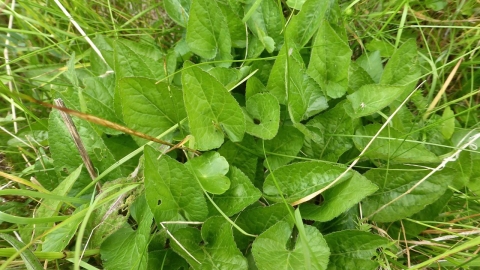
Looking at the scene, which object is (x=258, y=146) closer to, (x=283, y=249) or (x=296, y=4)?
(x=283, y=249)

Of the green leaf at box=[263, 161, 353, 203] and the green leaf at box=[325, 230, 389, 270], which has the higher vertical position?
the green leaf at box=[263, 161, 353, 203]

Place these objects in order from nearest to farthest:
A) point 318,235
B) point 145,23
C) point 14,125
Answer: point 318,235 → point 14,125 → point 145,23

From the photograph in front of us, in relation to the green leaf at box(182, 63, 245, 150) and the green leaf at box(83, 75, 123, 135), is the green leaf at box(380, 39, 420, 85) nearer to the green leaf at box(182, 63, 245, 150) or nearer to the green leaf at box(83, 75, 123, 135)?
the green leaf at box(182, 63, 245, 150)

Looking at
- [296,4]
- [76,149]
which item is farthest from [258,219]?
[296,4]

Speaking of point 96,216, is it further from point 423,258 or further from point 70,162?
point 423,258

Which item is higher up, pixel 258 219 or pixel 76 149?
pixel 76 149

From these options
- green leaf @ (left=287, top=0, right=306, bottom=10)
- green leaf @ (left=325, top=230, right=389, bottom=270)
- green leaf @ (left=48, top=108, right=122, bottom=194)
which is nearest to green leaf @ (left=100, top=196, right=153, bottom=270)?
green leaf @ (left=48, top=108, right=122, bottom=194)

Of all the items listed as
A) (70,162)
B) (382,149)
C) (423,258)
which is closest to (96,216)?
(70,162)
